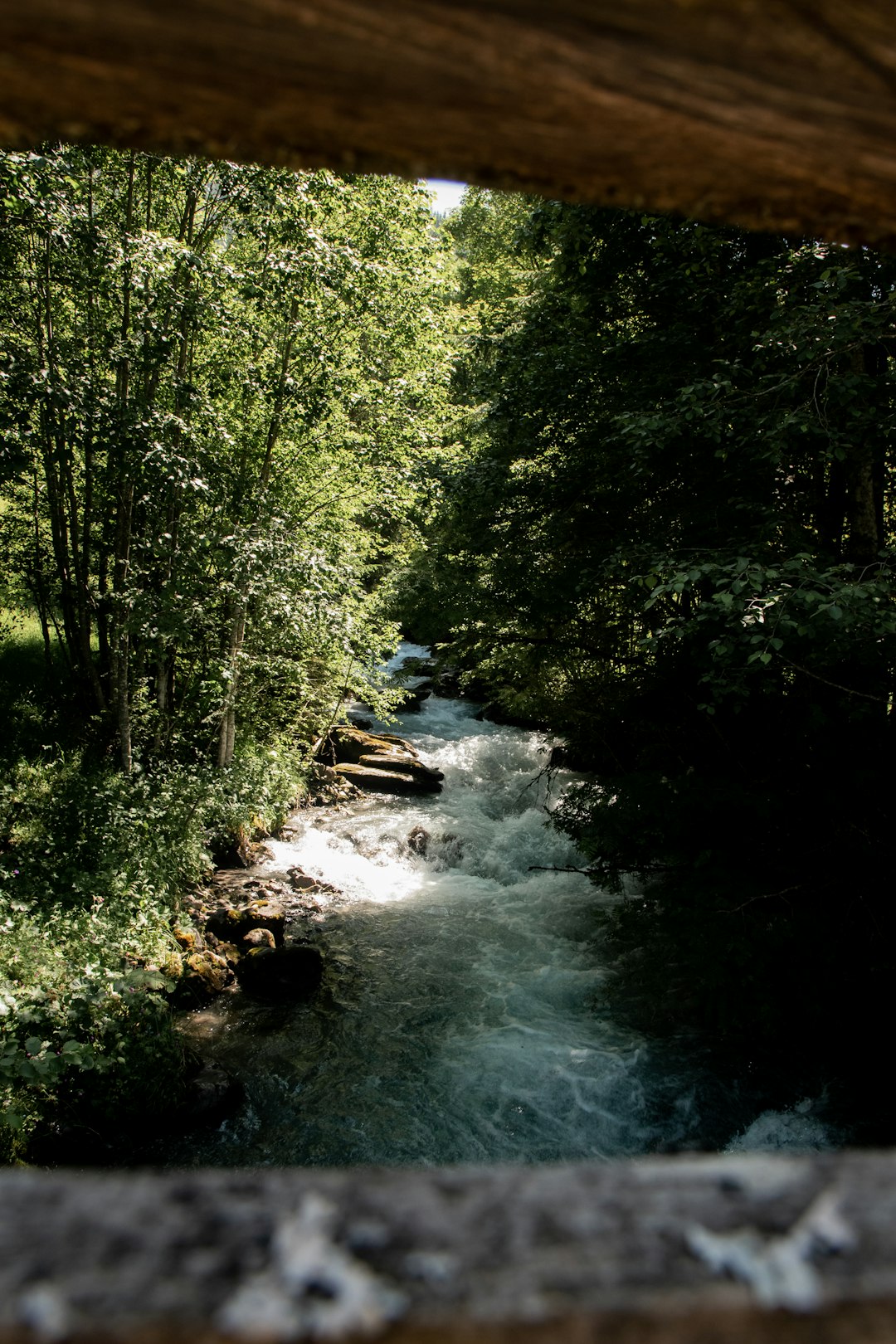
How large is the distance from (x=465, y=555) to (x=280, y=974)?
4876 millimetres

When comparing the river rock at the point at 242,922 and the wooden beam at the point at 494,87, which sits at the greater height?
the wooden beam at the point at 494,87

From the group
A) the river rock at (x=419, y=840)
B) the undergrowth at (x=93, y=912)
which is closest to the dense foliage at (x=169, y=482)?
the undergrowth at (x=93, y=912)

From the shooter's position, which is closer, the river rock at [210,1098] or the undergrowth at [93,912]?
the undergrowth at [93,912]

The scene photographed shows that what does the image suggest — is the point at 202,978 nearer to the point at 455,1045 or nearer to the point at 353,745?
the point at 455,1045

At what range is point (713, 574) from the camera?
5.46 meters

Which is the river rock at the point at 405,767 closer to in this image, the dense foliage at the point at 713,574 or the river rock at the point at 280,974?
the dense foliage at the point at 713,574

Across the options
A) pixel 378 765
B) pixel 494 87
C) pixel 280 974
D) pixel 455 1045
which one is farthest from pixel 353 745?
pixel 494 87

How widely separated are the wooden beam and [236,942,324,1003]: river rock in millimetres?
8653

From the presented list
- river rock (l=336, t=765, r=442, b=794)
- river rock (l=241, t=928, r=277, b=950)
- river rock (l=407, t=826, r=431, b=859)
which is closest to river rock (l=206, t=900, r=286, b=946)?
river rock (l=241, t=928, r=277, b=950)

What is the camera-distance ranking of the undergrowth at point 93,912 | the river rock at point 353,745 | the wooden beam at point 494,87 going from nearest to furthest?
the wooden beam at point 494,87 → the undergrowth at point 93,912 → the river rock at point 353,745

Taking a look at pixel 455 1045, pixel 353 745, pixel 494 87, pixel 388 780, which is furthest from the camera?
pixel 353 745

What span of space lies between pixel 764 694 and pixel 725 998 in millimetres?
2491

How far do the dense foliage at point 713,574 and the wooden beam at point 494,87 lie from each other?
366 cm

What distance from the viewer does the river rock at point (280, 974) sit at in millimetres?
8344
